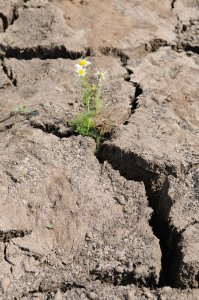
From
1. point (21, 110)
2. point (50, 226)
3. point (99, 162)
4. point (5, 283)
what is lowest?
point (5, 283)

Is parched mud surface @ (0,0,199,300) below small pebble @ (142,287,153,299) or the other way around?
the other way around

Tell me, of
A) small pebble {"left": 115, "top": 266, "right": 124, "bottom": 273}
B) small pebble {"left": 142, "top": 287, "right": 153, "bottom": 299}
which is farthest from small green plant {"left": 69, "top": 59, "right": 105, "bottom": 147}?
small pebble {"left": 142, "top": 287, "right": 153, "bottom": 299}

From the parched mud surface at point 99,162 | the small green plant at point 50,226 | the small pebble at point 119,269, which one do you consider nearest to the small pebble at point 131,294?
the parched mud surface at point 99,162

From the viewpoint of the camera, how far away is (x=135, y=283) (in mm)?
2746

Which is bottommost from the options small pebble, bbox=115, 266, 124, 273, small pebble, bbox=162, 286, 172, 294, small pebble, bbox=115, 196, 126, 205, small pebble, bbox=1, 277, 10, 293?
small pebble, bbox=1, 277, 10, 293

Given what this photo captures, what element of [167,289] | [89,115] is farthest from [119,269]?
[89,115]

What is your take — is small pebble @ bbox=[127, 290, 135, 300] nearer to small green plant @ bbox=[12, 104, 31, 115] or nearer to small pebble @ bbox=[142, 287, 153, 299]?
small pebble @ bbox=[142, 287, 153, 299]

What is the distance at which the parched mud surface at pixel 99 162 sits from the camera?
2.76m

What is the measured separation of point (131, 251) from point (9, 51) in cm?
234

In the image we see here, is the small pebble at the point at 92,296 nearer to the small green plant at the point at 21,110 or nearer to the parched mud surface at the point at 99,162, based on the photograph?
the parched mud surface at the point at 99,162

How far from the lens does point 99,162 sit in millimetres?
3396

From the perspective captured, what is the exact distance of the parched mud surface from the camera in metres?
2.76

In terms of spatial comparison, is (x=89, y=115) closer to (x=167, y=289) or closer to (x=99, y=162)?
(x=99, y=162)

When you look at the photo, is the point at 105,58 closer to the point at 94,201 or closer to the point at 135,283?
the point at 94,201
